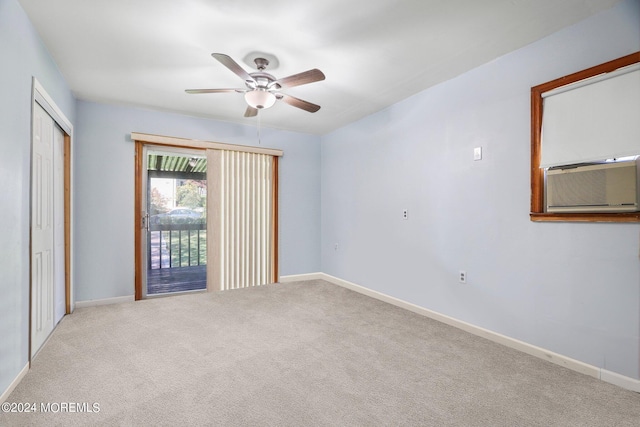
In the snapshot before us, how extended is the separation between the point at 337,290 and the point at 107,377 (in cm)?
294

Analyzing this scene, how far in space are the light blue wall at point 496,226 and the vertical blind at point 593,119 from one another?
15cm

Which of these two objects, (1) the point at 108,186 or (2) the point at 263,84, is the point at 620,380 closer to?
(2) the point at 263,84

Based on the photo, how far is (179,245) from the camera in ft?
17.7

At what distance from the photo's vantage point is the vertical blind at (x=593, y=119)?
1.89m

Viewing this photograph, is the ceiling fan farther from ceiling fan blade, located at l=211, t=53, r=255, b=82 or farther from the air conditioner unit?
the air conditioner unit

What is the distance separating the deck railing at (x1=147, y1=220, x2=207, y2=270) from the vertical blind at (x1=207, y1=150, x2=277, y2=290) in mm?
745

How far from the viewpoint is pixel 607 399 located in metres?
1.80

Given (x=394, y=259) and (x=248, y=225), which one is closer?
(x=394, y=259)

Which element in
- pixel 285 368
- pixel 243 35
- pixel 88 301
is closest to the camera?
pixel 285 368

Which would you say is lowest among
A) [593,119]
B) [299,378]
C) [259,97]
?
[299,378]

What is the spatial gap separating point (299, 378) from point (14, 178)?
2283mm

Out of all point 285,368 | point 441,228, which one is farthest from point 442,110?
point 285,368

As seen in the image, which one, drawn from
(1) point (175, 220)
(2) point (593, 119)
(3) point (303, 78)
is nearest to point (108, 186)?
(1) point (175, 220)

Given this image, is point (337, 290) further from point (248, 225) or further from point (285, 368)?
point (285, 368)
